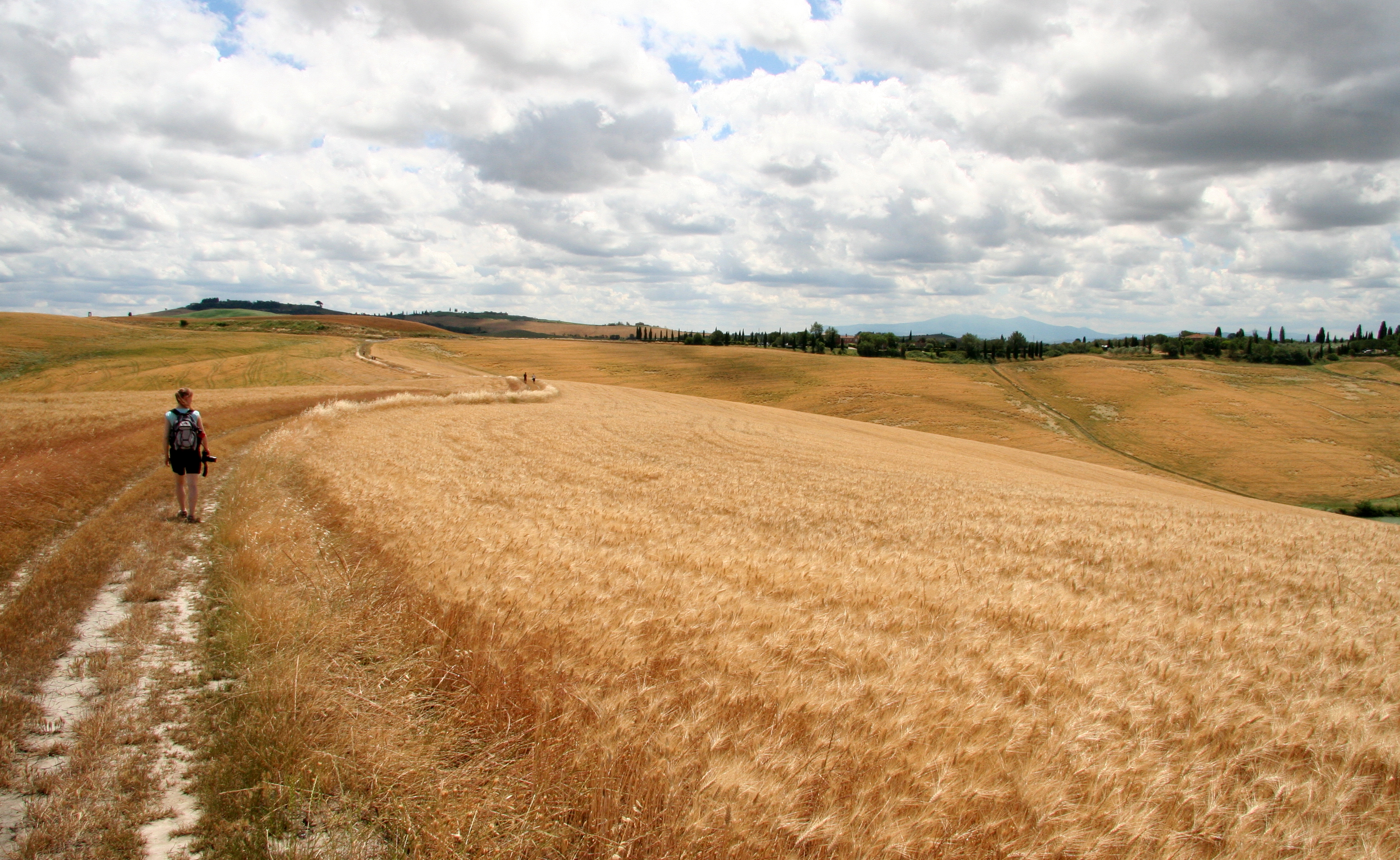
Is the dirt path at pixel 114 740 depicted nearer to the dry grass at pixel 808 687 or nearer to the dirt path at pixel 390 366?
the dry grass at pixel 808 687

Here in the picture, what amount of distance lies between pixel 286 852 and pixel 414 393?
44343mm

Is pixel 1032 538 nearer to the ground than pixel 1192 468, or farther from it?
farther from it

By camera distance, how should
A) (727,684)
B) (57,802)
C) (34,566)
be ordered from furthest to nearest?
(34,566)
(727,684)
(57,802)

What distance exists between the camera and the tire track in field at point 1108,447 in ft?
202

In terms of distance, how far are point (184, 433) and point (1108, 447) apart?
271 feet

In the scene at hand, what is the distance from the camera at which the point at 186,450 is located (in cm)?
1185

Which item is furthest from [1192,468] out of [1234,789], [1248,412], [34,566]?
[34,566]

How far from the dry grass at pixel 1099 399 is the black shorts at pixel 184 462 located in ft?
218

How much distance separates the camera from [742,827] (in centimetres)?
312

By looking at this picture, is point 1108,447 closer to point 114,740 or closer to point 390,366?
point 390,366

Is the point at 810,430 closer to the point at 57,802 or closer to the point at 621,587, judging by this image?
the point at 621,587

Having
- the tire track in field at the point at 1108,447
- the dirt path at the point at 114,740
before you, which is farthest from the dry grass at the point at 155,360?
the tire track in field at the point at 1108,447

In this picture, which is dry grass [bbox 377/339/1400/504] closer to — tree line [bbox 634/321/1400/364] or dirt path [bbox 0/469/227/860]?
tree line [bbox 634/321/1400/364]

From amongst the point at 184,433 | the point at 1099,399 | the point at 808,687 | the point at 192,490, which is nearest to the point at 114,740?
the point at 808,687
